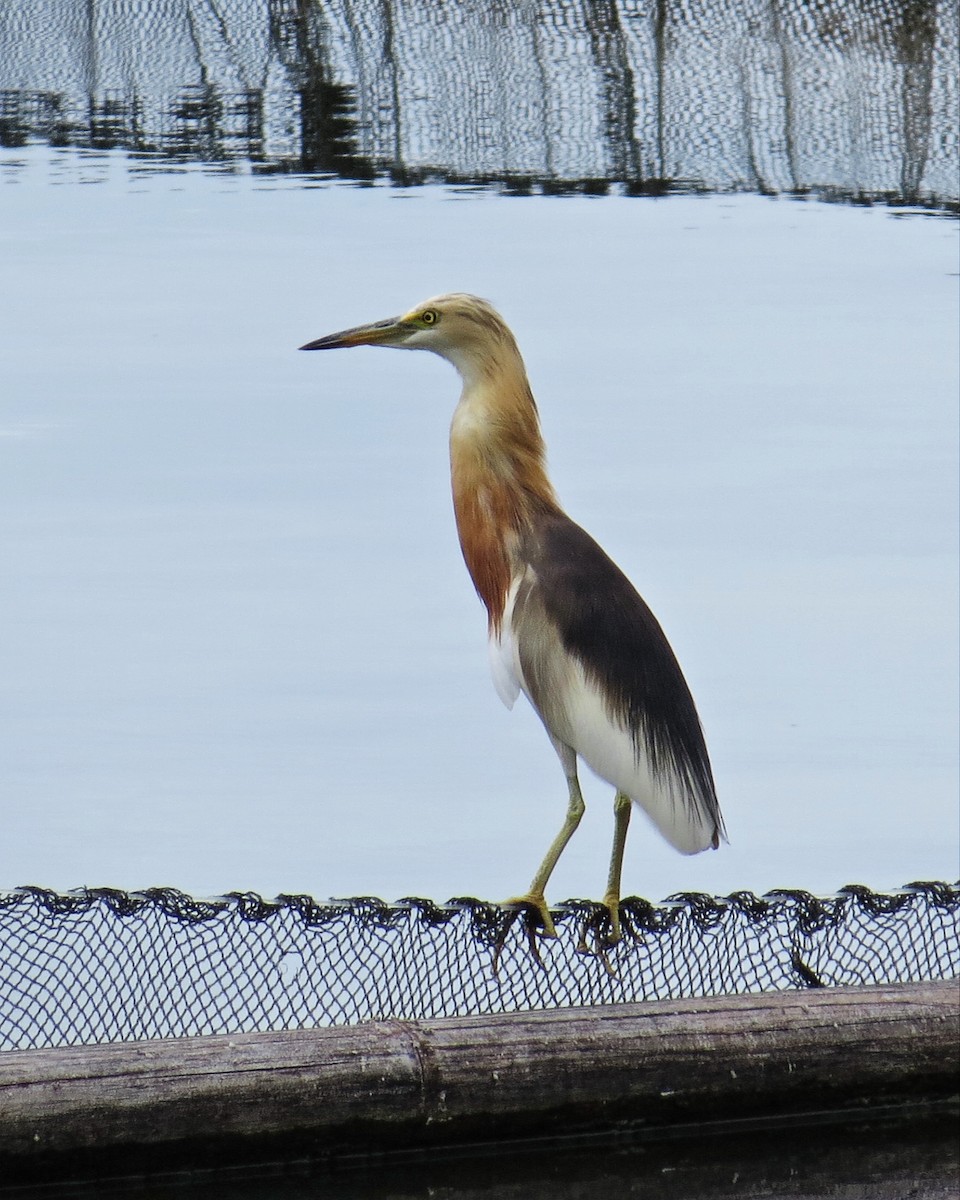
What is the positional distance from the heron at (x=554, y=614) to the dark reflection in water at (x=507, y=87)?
334cm

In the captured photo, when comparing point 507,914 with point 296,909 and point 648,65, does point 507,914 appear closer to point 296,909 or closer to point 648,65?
point 296,909

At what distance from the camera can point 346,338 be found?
2.11 m

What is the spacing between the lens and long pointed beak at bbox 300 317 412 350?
211 cm

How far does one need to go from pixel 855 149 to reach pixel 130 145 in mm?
2208

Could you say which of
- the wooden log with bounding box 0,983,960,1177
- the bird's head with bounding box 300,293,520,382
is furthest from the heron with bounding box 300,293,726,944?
the wooden log with bounding box 0,983,960,1177

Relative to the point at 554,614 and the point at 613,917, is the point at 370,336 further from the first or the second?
the point at 613,917

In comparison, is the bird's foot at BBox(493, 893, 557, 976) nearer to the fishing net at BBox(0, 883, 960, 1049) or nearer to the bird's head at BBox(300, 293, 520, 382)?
the fishing net at BBox(0, 883, 960, 1049)

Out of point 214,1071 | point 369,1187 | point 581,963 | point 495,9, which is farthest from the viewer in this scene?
point 495,9

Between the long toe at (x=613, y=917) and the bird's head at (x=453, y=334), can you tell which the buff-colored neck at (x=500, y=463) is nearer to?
the bird's head at (x=453, y=334)

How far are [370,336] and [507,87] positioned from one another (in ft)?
11.4

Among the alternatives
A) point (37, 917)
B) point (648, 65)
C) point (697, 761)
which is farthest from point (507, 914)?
point (648, 65)

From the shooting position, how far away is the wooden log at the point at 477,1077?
5.60ft

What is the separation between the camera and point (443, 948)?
194 cm

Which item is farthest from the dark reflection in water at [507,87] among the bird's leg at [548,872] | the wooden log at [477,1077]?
the wooden log at [477,1077]
